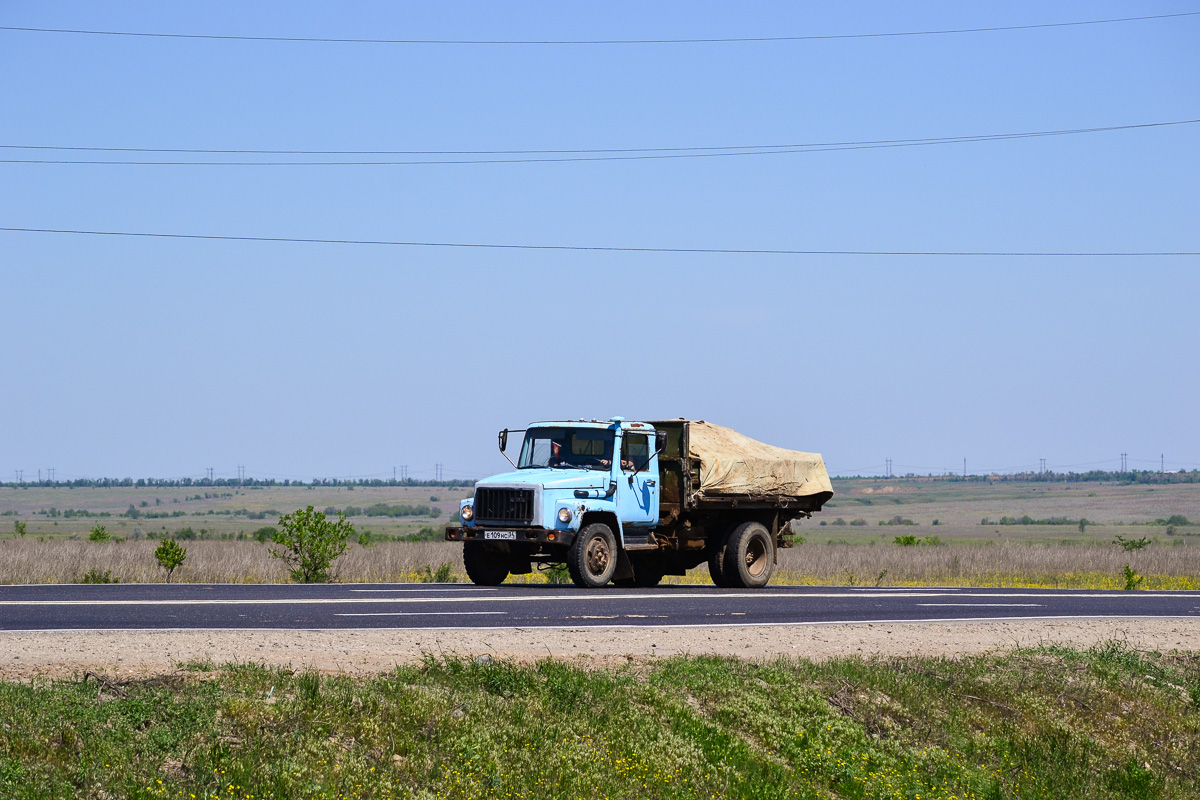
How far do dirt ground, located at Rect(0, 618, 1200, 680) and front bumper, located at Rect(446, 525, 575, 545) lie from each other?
5.41m

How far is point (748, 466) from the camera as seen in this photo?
23109 millimetres

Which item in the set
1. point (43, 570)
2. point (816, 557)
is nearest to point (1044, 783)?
point (43, 570)

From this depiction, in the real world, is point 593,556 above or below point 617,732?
above

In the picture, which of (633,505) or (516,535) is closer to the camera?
(516,535)

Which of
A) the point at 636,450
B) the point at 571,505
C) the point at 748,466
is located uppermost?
the point at 636,450

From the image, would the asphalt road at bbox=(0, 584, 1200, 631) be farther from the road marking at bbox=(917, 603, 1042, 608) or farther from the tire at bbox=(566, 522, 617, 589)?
the tire at bbox=(566, 522, 617, 589)

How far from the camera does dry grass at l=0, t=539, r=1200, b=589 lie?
26.2 m

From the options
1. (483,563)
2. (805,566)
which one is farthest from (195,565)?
(805,566)

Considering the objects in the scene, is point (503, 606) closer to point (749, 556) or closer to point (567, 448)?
point (567, 448)

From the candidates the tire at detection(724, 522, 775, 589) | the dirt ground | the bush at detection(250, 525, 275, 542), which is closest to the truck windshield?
the tire at detection(724, 522, 775, 589)

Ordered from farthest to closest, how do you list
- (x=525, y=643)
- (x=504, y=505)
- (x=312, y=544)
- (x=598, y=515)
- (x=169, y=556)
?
(x=312, y=544) → (x=169, y=556) → (x=598, y=515) → (x=504, y=505) → (x=525, y=643)

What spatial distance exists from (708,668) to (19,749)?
6057 millimetres

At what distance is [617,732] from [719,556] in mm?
12990

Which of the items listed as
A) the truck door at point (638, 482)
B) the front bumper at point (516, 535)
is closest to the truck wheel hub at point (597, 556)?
the front bumper at point (516, 535)
